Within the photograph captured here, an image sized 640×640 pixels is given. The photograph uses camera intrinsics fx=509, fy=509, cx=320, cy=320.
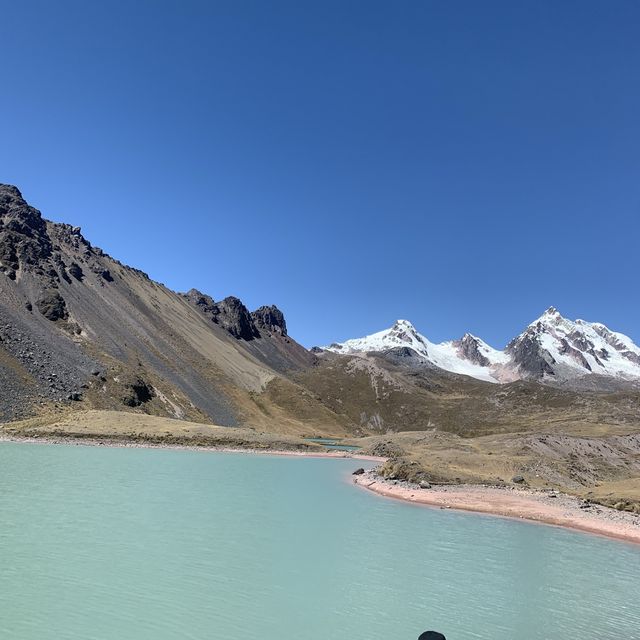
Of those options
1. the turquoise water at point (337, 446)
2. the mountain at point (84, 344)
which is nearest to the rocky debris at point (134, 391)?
the mountain at point (84, 344)

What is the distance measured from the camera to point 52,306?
443 ft

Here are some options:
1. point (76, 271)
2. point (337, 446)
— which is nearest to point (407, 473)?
point (337, 446)

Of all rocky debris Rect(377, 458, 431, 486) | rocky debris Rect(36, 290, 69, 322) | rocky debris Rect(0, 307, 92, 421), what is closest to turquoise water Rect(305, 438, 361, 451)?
rocky debris Rect(0, 307, 92, 421)

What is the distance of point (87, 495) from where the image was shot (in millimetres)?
36312

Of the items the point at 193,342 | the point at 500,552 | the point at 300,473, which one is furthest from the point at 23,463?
the point at 193,342

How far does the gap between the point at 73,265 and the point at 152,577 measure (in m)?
170

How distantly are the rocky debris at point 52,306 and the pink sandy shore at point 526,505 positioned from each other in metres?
108

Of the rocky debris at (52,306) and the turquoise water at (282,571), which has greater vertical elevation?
the rocky debris at (52,306)

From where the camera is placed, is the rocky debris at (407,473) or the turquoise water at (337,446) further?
the turquoise water at (337,446)

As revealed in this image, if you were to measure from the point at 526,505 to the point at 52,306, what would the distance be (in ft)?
420

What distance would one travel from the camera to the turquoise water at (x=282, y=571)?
17.0 meters

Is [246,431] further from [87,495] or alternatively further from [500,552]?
[500,552]

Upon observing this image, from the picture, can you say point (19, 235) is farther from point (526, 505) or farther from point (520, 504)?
point (526, 505)

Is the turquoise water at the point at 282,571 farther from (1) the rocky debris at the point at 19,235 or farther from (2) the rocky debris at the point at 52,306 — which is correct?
(1) the rocky debris at the point at 19,235
